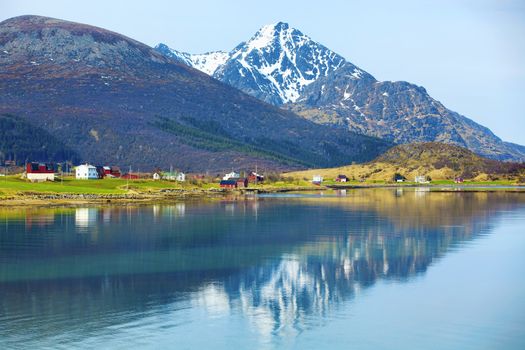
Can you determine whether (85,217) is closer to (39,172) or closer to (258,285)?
(258,285)

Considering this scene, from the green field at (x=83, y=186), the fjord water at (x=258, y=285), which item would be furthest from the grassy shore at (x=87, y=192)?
the fjord water at (x=258, y=285)

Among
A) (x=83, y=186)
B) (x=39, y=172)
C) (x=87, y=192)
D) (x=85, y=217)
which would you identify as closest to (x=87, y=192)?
Result: (x=87, y=192)

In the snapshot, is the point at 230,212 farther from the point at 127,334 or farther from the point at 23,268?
the point at 127,334

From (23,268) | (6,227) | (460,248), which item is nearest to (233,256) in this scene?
(23,268)

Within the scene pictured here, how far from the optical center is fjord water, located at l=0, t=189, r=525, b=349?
35719mm

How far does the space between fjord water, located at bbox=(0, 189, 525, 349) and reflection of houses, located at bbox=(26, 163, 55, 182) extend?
80.9 metres

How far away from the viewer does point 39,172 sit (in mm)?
173750

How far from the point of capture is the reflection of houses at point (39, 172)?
170275 millimetres

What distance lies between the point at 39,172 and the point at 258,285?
13598cm

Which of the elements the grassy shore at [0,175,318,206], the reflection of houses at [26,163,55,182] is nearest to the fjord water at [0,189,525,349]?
the grassy shore at [0,175,318,206]

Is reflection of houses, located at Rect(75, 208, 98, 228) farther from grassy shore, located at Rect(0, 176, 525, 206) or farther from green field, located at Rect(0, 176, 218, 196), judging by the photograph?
green field, located at Rect(0, 176, 218, 196)

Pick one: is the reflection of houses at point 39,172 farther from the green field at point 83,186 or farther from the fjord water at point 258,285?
the fjord water at point 258,285

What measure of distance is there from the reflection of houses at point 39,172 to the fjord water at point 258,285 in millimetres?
80897

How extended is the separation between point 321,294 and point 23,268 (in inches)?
911
